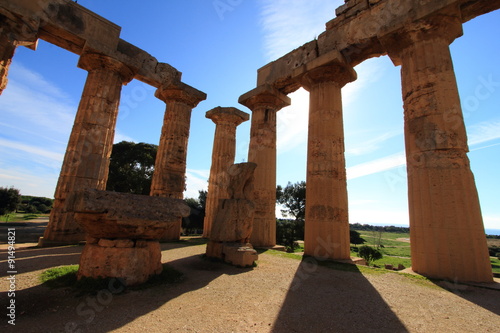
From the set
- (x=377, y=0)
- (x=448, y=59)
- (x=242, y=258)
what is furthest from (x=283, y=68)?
(x=242, y=258)

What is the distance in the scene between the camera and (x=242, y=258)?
584cm

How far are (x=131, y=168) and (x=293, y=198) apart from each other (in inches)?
741

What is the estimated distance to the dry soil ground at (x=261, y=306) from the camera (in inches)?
110

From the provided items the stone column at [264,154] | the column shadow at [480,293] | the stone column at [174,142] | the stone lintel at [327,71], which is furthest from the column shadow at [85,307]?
the stone lintel at [327,71]

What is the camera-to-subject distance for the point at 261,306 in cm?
344

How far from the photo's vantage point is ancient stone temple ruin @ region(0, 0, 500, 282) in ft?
17.8

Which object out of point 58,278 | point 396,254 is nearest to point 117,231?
point 58,278

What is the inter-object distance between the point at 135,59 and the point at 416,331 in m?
12.6

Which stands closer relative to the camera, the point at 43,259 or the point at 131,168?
the point at 43,259

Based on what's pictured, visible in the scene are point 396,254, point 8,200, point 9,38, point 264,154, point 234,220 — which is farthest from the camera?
point 396,254

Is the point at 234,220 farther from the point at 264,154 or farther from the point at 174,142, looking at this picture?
the point at 174,142

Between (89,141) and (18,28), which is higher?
(18,28)

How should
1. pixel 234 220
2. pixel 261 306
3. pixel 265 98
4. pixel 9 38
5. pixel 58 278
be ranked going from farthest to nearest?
pixel 265 98
pixel 9 38
pixel 234 220
pixel 58 278
pixel 261 306

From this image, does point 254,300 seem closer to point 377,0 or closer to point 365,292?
point 365,292
